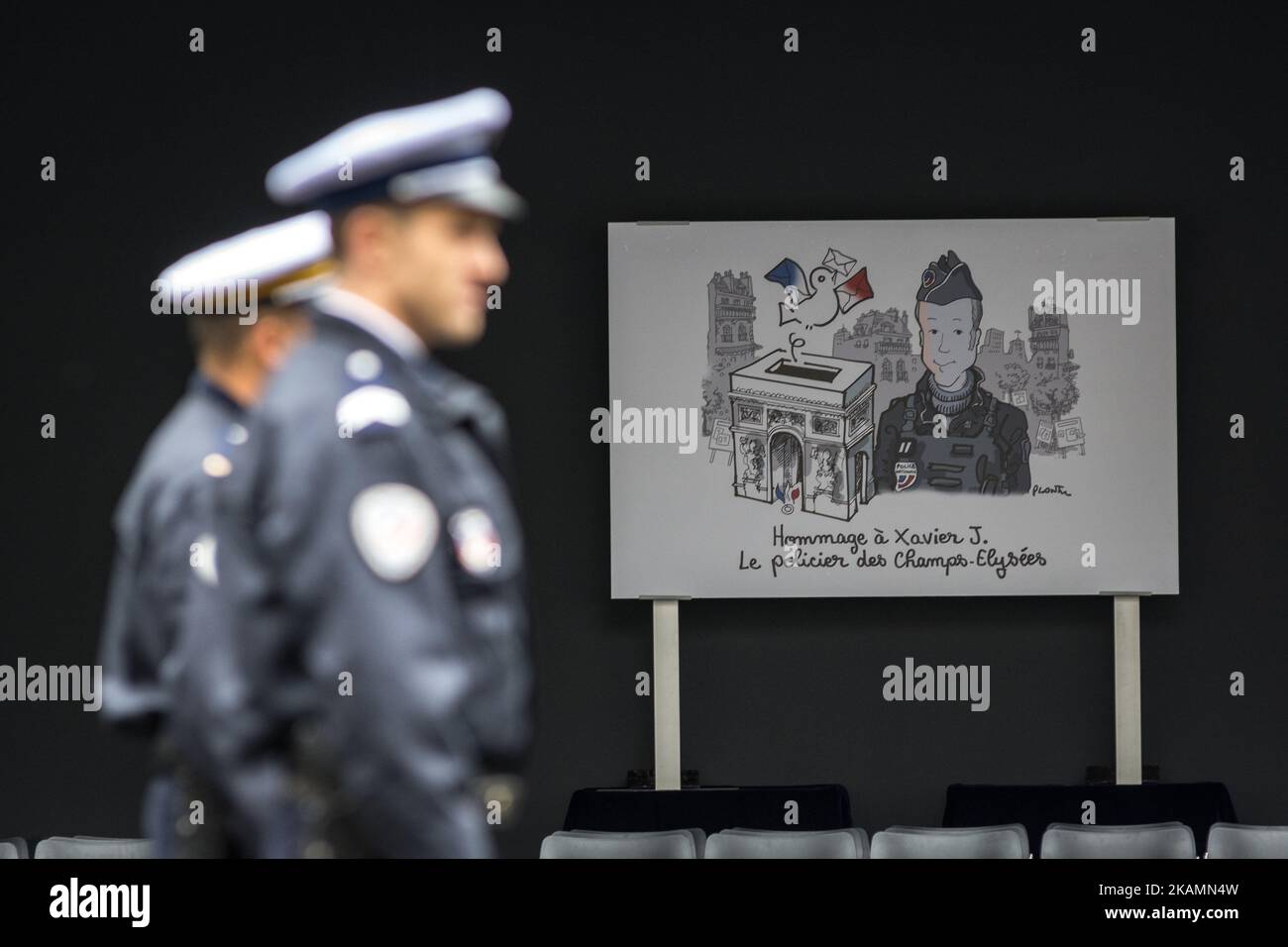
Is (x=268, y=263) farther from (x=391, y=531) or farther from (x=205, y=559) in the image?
(x=391, y=531)

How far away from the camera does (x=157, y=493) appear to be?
135 inches

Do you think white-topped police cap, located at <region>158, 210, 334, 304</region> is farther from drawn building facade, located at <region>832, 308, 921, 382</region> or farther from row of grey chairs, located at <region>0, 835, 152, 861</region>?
drawn building facade, located at <region>832, 308, 921, 382</region>

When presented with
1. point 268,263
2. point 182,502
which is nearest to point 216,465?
point 182,502

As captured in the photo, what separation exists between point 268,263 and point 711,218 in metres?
2.23

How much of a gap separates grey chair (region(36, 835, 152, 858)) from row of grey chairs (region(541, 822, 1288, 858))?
40.9 inches

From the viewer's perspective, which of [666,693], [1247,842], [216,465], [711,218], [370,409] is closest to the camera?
[370,409]

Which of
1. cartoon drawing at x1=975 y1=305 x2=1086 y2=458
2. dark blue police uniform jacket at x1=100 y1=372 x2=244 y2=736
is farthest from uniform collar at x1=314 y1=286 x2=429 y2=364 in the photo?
cartoon drawing at x1=975 y1=305 x2=1086 y2=458

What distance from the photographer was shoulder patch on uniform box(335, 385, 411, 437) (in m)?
2.66

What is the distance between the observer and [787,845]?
3709 mm

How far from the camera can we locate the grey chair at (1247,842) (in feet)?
12.2

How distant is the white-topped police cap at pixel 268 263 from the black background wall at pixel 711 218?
12cm
